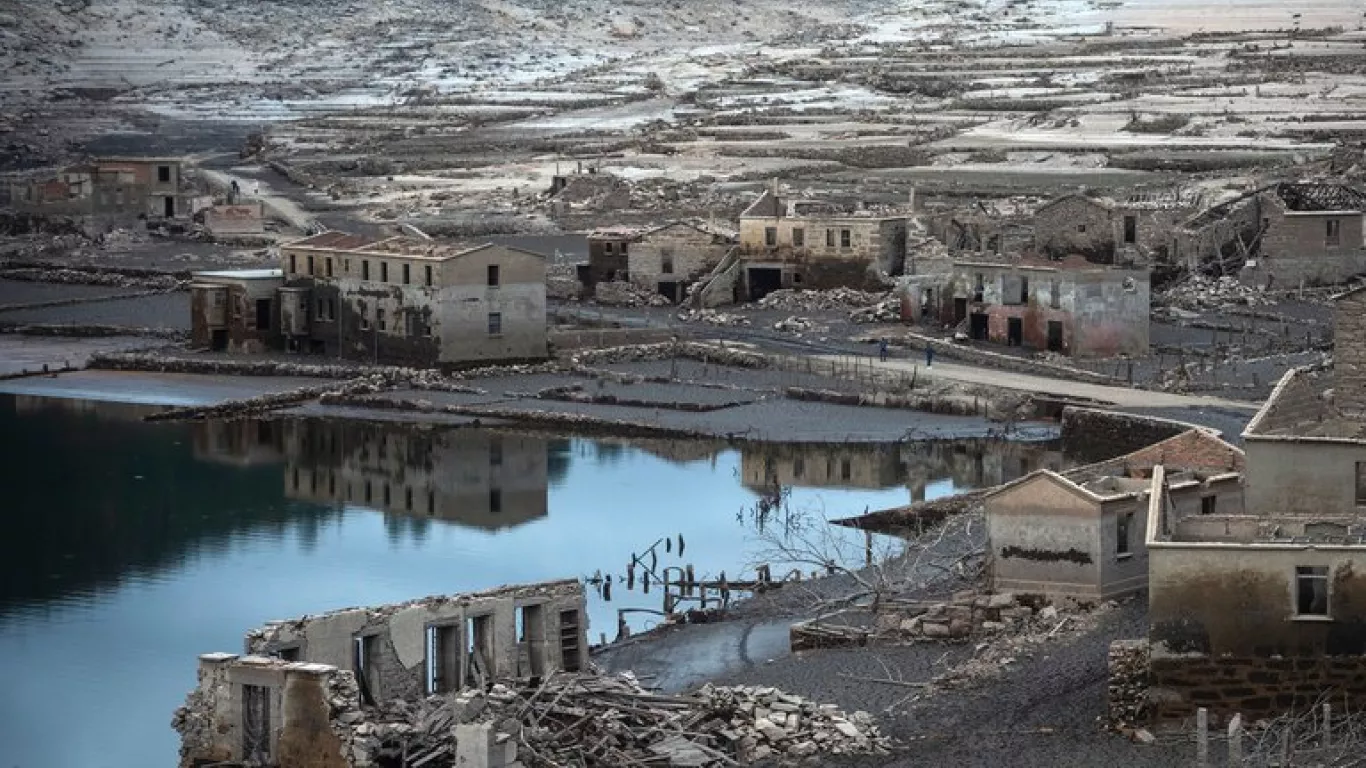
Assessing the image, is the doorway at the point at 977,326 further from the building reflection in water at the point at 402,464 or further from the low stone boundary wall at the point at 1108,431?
the building reflection in water at the point at 402,464

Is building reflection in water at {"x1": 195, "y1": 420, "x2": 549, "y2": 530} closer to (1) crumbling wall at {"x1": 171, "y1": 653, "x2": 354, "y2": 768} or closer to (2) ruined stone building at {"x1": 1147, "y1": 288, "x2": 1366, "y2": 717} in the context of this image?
(1) crumbling wall at {"x1": 171, "y1": 653, "x2": 354, "y2": 768}

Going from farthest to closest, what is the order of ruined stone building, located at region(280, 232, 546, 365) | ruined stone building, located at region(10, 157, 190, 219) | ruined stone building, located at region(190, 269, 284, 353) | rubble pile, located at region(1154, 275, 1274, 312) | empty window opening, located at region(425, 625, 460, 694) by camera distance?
ruined stone building, located at region(10, 157, 190, 219)
rubble pile, located at region(1154, 275, 1274, 312)
ruined stone building, located at region(190, 269, 284, 353)
ruined stone building, located at region(280, 232, 546, 365)
empty window opening, located at region(425, 625, 460, 694)

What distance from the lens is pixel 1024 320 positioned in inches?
2010

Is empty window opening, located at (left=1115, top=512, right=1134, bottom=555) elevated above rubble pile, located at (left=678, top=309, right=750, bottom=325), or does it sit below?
above

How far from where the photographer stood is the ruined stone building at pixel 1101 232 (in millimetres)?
56875

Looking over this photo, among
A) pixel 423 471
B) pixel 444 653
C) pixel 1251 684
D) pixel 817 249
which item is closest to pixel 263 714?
pixel 444 653

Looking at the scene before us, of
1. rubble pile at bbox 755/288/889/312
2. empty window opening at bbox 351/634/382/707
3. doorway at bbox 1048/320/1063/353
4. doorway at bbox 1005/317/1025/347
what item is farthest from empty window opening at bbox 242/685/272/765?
rubble pile at bbox 755/288/889/312

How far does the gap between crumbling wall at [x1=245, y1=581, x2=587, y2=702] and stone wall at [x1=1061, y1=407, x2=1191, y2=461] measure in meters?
17.5

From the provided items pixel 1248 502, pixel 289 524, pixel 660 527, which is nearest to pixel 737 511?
pixel 660 527

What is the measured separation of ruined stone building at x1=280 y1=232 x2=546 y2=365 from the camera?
50.6 metres

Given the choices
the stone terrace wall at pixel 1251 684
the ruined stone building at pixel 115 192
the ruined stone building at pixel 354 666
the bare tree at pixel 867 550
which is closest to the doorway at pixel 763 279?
the bare tree at pixel 867 550

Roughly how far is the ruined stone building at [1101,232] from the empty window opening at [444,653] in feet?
108

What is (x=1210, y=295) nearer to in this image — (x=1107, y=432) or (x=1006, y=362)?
(x=1006, y=362)

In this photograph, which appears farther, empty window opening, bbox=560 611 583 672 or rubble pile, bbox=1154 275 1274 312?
rubble pile, bbox=1154 275 1274 312
